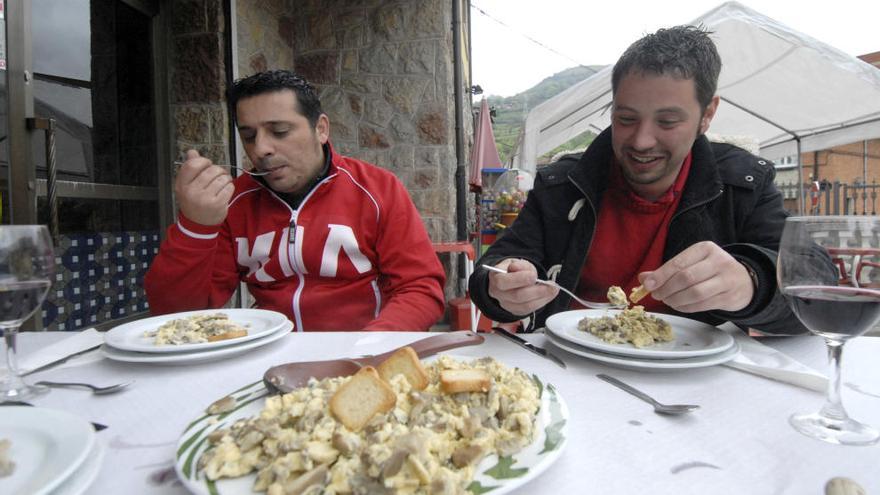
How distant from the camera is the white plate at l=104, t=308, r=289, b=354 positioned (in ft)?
3.14

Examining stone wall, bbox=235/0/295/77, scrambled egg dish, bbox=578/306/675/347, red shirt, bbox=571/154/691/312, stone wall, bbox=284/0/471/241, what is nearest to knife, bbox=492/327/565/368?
scrambled egg dish, bbox=578/306/675/347

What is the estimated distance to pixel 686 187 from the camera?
158 cm

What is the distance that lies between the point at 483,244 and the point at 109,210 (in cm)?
335

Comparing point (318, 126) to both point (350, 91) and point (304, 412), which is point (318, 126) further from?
point (350, 91)

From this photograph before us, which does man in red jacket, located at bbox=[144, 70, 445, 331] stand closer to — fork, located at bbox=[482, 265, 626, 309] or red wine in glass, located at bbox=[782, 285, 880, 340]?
fork, located at bbox=[482, 265, 626, 309]

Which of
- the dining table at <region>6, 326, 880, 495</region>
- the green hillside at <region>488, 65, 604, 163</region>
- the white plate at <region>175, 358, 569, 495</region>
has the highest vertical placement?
the green hillside at <region>488, 65, 604, 163</region>

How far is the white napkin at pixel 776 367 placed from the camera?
2.65 ft

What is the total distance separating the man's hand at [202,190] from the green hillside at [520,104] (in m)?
8.62

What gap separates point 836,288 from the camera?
2.15 ft

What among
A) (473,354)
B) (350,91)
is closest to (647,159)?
(473,354)

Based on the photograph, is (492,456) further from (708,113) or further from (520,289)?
(708,113)

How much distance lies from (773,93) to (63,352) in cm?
723

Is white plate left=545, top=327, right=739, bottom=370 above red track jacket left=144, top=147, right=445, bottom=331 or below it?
below

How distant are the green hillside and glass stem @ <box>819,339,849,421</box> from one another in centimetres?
904
